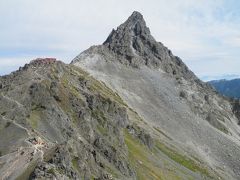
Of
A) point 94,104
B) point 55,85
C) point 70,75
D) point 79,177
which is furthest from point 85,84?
point 79,177

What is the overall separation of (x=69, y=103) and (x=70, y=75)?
161 ft

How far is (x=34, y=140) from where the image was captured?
105125 mm

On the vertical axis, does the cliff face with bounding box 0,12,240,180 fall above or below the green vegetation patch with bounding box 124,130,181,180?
above

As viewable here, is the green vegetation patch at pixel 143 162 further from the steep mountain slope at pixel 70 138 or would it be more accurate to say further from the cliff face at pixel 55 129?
the cliff face at pixel 55 129

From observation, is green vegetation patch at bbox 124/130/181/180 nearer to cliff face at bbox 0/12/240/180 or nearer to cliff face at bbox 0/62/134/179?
cliff face at bbox 0/12/240/180

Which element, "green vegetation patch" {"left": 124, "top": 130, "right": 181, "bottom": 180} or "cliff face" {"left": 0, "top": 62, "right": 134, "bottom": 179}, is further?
"green vegetation patch" {"left": 124, "top": 130, "right": 181, "bottom": 180}

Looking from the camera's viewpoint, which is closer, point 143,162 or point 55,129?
point 55,129

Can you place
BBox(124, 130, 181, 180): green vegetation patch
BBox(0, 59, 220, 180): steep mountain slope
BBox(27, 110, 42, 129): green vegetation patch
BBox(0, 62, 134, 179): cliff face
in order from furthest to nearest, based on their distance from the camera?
1. BBox(124, 130, 181, 180): green vegetation patch
2. BBox(27, 110, 42, 129): green vegetation patch
3. BBox(0, 59, 220, 180): steep mountain slope
4. BBox(0, 62, 134, 179): cliff face

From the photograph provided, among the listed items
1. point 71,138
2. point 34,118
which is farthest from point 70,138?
point 34,118

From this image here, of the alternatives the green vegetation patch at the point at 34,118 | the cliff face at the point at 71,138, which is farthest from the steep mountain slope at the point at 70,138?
the green vegetation patch at the point at 34,118

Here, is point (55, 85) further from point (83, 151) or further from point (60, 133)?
point (83, 151)

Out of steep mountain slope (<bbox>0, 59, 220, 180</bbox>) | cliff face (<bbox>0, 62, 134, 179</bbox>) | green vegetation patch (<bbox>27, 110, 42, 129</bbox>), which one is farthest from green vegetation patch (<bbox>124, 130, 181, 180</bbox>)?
green vegetation patch (<bbox>27, 110, 42, 129</bbox>)

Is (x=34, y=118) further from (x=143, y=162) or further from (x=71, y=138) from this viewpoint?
(x=143, y=162)

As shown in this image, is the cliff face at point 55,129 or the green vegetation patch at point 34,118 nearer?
the cliff face at point 55,129
